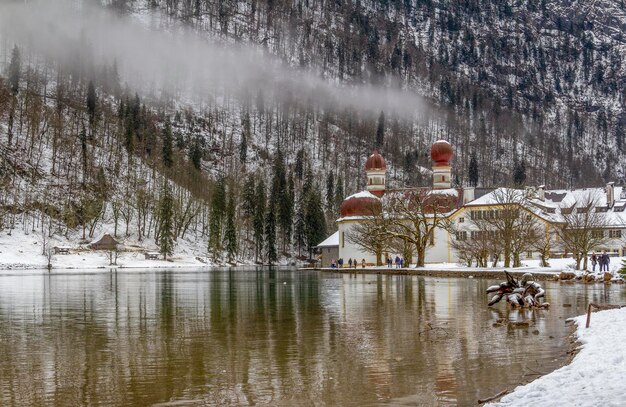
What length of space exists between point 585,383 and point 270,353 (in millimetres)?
7687

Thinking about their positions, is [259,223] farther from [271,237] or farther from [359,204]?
[359,204]

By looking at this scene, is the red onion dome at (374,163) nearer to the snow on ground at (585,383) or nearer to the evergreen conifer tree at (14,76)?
the evergreen conifer tree at (14,76)

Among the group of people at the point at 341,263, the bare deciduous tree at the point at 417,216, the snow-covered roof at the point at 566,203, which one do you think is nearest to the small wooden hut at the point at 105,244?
the group of people at the point at 341,263

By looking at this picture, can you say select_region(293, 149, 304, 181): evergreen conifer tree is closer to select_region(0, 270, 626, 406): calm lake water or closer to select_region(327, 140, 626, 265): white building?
select_region(327, 140, 626, 265): white building

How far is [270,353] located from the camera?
17.7 m

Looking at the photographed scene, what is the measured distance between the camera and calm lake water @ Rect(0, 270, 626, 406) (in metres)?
13.2

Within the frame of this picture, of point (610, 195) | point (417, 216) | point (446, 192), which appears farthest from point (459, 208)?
point (610, 195)

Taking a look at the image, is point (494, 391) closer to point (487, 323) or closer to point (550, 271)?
point (487, 323)

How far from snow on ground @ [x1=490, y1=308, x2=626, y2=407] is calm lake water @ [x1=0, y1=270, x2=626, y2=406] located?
36.2 inches

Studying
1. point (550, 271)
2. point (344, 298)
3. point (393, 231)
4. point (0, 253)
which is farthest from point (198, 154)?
point (344, 298)

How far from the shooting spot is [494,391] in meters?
13.3

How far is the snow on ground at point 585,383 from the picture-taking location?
1106cm

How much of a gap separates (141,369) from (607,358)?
30.0 feet

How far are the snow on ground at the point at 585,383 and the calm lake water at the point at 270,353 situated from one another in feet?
3.01
